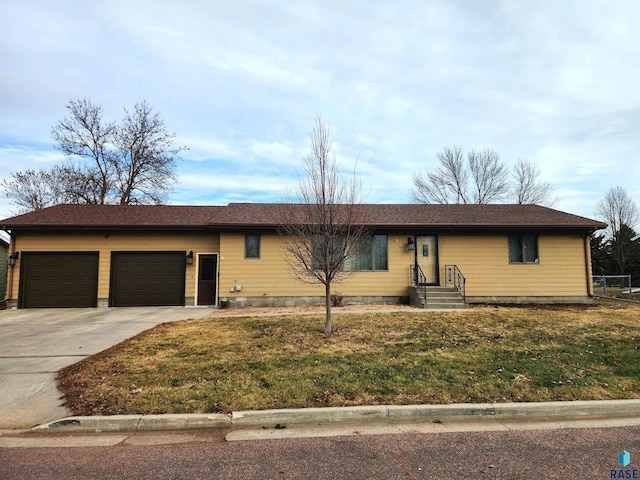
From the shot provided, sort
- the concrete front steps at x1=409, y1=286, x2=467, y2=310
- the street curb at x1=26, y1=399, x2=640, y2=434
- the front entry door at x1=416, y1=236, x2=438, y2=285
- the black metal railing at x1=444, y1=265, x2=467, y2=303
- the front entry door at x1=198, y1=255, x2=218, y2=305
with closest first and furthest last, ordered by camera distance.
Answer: the street curb at x1=26, y1=399, x2=640, y2=434 → the concrete front steps at x1=409, y1=286, x2=467, y2=310 → the black metal railing at x1=444, y1=265, x2=467, y2=303 → the front entry door at x1=416, y1=236, x2=438, y2=285 → the front entry door at x1=198, y1=255, x2=218, y2=305

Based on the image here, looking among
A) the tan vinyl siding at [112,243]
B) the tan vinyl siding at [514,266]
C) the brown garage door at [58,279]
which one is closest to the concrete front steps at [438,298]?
the tan vinyl siding at [514,266]

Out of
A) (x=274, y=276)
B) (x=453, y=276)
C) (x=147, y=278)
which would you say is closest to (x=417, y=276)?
(x=453, y=276)

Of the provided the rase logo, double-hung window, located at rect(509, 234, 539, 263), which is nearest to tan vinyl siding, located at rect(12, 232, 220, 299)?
double-hung window, located at rect(509, 234, 539, 263)

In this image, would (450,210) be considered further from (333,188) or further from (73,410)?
(73,410)

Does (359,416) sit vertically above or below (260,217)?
below

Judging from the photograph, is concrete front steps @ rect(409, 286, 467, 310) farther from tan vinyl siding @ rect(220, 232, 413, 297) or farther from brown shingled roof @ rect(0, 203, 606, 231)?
A: brown shingled roof @ rect(0, 203, 606, 231)

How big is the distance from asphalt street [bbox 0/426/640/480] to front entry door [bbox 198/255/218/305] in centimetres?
1038

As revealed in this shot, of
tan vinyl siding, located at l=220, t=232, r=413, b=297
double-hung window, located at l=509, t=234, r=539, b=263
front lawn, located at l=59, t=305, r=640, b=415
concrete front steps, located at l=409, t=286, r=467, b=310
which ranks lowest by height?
front lawn, located at l=59, t=305, r=640, b=415

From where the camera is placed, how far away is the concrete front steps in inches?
454

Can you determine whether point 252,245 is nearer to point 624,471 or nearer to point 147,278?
point 147,278

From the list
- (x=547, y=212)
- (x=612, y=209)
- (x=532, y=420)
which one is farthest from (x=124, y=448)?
(x=612, y=209)

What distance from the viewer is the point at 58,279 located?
44.5 ft

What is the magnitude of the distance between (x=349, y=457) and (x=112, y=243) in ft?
45.2

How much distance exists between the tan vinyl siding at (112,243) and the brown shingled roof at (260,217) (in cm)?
54
